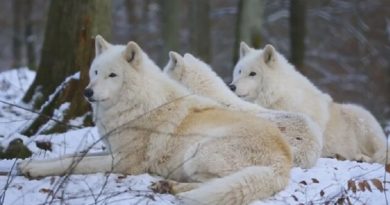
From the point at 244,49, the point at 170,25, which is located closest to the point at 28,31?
the point at 170,25

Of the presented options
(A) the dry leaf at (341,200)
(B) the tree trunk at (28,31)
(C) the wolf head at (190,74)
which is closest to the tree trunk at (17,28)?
(B) the tree trunk at (28,31)

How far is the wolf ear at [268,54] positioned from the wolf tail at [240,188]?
3.08 metres

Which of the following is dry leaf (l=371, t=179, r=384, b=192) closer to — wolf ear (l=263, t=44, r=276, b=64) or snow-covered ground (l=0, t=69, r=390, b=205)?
snow-covered ground (l=0, t=69, r=390, b=205)

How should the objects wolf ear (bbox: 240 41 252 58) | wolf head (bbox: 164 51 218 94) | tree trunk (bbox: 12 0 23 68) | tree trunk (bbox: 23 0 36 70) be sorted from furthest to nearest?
tree trunk (bbox: 12 0 23 68) → tree trunk (bbox: 23 0 36 70) → wolf ear (bbox: 240 41 252 58) → wolf head (bbox: 164 51 218 94)

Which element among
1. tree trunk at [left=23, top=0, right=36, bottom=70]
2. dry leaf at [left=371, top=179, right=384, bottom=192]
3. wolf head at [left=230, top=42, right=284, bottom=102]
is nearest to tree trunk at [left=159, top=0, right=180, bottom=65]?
tree trunk at [left=23, top=0, right=36, bottom=70]

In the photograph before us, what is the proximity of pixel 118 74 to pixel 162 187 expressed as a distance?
1151 mm

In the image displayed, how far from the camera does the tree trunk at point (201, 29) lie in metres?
17.2

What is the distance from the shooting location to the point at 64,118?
7.83 metres

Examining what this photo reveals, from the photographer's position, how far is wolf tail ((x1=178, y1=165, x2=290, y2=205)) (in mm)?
4793

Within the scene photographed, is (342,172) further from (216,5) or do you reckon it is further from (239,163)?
(216,5)

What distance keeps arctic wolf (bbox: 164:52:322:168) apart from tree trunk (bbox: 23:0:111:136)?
1.27m

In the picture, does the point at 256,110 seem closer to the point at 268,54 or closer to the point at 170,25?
the point at 268,54

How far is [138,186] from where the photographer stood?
17.8ft

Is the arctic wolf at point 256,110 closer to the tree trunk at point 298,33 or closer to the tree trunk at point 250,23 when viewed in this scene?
the tree trunk at point 250,23
